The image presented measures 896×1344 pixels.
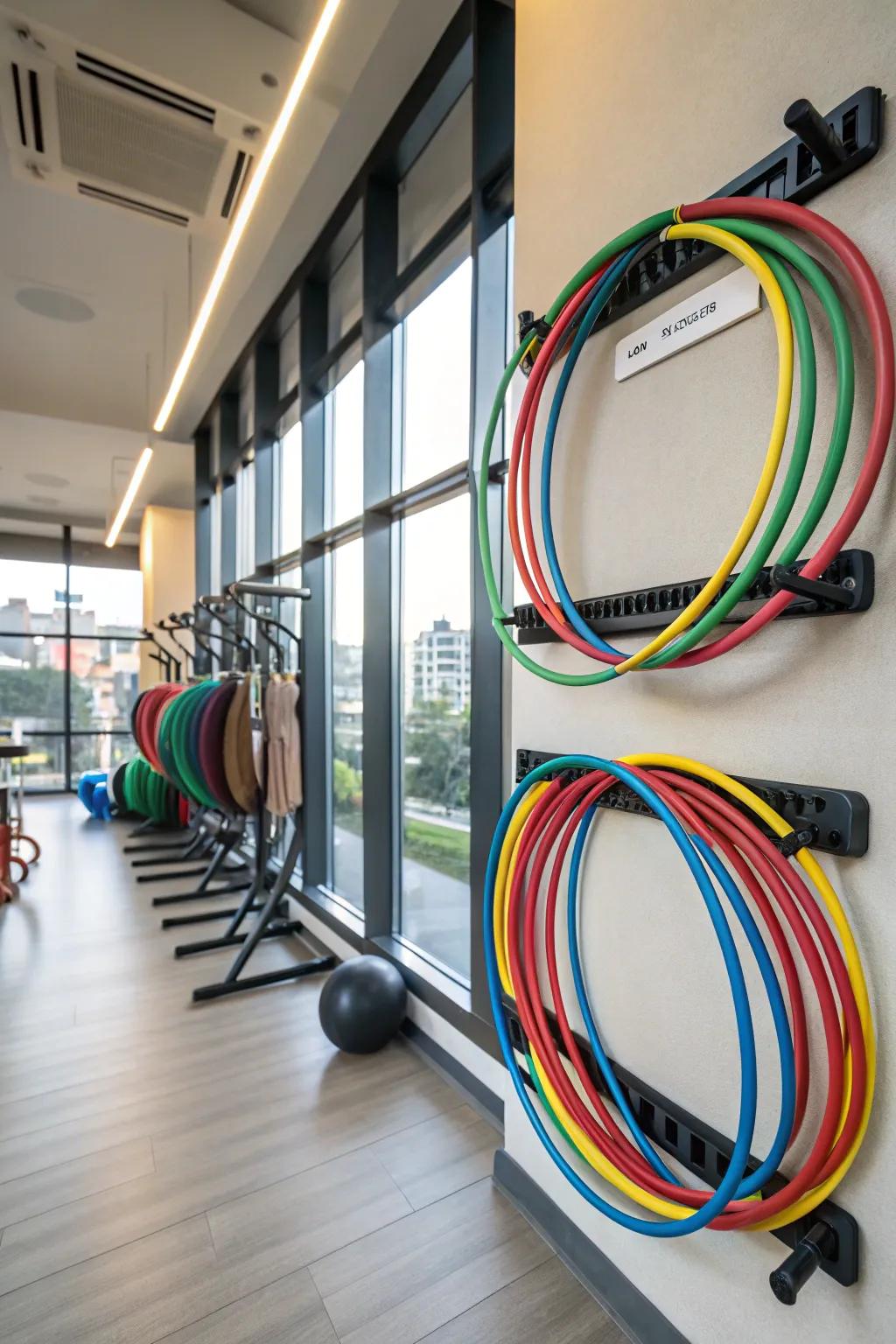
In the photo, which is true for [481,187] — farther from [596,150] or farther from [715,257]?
[715,257]

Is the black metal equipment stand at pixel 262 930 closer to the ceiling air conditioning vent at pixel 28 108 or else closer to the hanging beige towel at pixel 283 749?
the hanging beige towel at pixel 283 749

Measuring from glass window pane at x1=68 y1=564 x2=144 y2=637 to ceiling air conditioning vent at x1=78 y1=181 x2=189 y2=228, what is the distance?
27.1 ft

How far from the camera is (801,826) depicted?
3.99ft

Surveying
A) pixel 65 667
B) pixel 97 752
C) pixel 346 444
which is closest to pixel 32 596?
pixel 65 667

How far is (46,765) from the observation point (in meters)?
→ 10.4

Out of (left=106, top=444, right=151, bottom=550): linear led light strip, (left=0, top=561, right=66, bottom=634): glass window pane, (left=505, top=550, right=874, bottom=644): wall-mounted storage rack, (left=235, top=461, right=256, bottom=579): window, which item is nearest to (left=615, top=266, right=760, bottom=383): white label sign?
(left=505, top=550, right=874, bottom=644): wall-mounted storage rack

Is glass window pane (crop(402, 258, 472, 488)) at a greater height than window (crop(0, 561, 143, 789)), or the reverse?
glass window pane (crop(402, 258, 472, 488))

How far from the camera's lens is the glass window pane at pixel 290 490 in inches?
205

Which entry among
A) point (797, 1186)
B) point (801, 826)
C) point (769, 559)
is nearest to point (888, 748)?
point (801, 826)

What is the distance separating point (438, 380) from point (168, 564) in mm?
6590

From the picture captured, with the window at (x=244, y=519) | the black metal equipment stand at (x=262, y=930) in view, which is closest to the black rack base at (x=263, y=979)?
the black metal equipment stand at (x=262, y=930)

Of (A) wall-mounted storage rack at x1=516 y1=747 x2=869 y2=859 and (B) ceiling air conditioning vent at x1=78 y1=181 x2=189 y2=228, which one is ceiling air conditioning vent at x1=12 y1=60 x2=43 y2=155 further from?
(A) wall-mounted storage rack at x1=516 y1=747 x2=869 y2=859

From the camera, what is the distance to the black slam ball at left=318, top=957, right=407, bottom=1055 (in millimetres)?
2775

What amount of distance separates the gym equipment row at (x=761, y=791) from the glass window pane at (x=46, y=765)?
1057 cm
